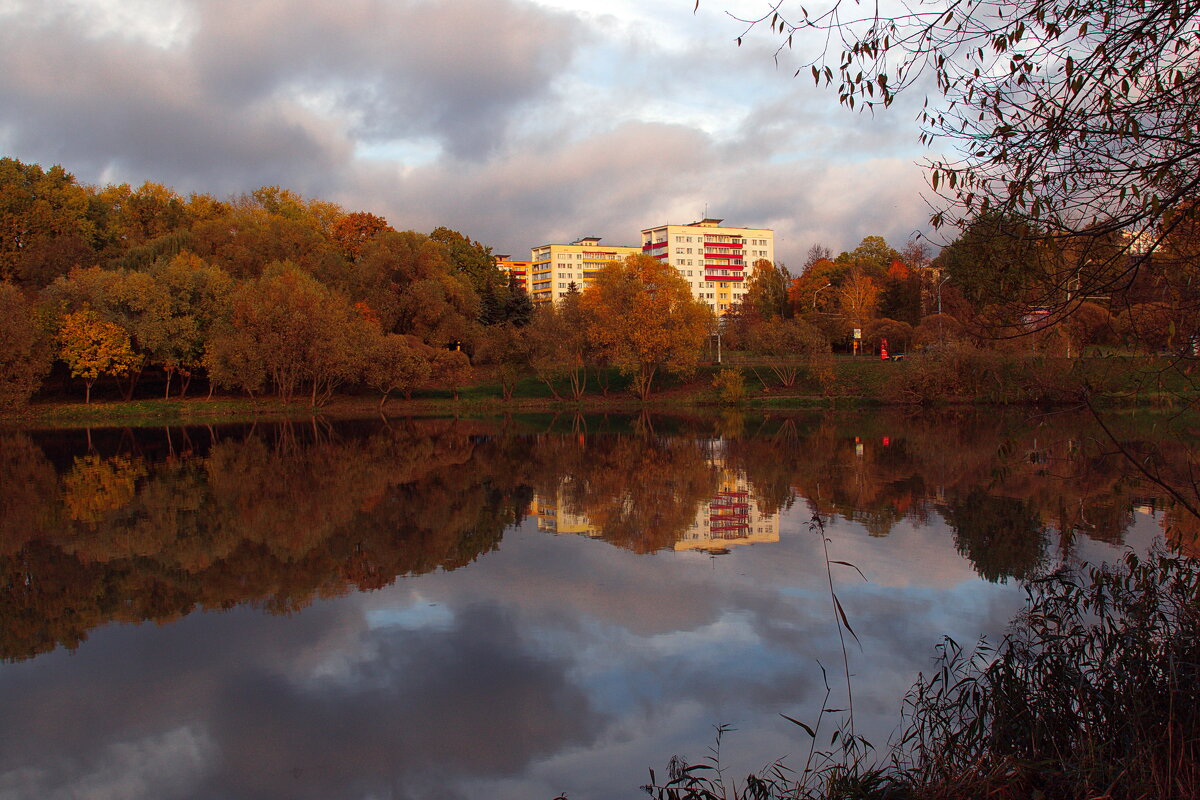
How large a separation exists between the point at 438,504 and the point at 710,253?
478 ft

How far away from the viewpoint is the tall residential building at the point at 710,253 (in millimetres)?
154500

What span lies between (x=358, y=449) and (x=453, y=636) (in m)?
19.7

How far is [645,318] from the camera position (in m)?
47.9

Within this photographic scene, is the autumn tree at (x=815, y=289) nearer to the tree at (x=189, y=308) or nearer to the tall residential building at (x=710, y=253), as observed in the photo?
the tree at (x=189, y=308)

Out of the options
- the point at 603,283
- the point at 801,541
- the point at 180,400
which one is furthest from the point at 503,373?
the point at 801,541

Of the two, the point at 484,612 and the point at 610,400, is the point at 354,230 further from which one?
the point at 484,612

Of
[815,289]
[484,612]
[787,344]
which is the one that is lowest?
[484,612]

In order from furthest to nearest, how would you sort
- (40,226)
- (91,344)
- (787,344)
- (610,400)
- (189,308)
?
1. (40,226)
2. (610,400)
3. (787,344)
4. (189,308)
5. (91,344)

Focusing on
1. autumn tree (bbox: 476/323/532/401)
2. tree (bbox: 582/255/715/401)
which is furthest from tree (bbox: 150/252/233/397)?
tree (bbox: 582/255/715/401)

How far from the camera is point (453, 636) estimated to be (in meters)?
8.48

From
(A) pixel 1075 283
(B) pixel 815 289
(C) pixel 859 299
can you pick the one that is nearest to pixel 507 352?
(C) pixel 859 299

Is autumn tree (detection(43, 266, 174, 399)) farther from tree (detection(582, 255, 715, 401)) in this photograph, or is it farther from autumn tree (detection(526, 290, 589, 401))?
tree (detection(582, 255, 715, 401))

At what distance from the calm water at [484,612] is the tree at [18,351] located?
92.8 ft

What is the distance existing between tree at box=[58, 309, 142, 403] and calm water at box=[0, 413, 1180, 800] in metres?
28.7
